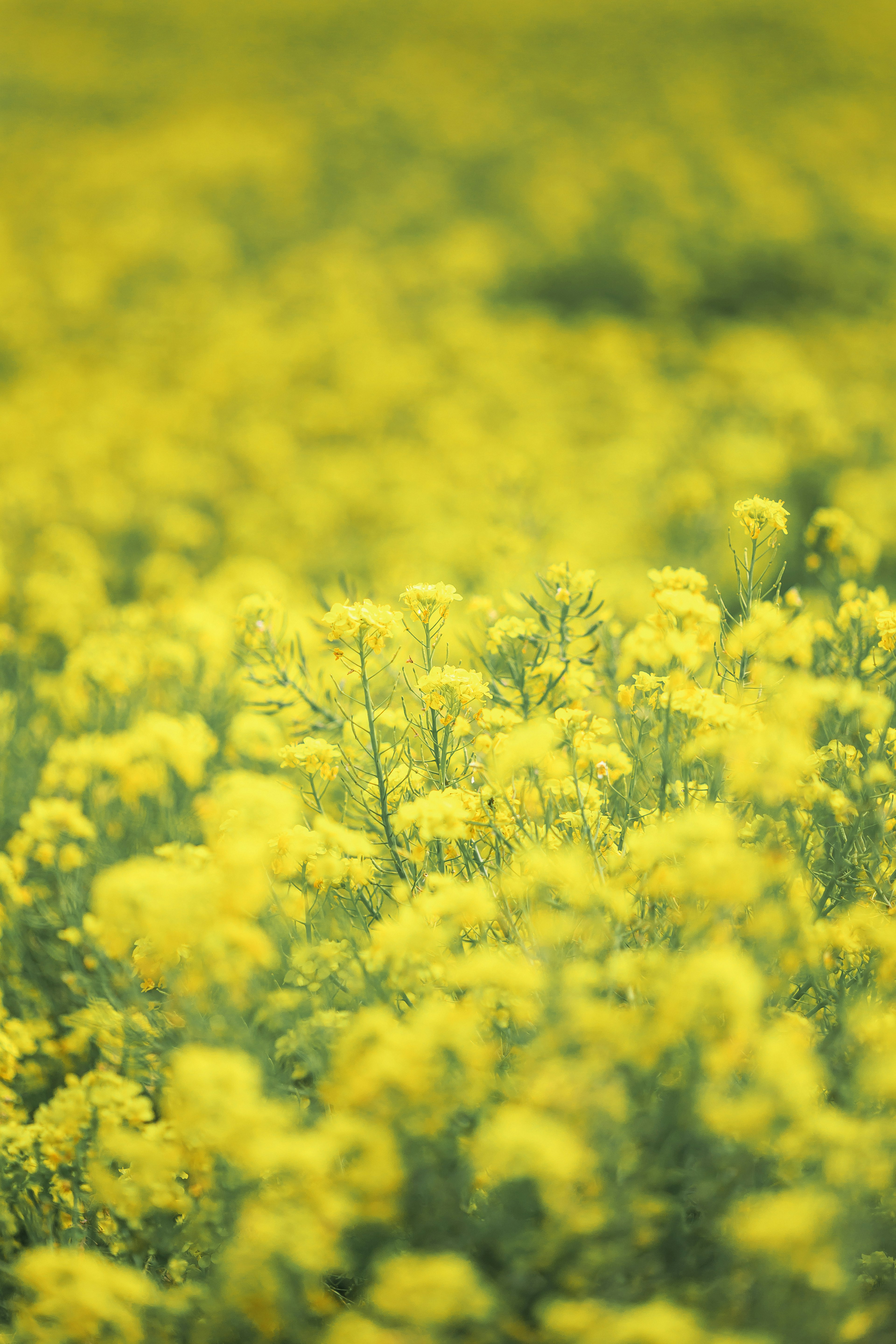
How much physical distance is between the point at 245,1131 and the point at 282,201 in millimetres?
16621

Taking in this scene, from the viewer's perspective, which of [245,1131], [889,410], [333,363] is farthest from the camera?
[333,363]

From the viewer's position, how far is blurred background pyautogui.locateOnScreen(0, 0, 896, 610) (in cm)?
730

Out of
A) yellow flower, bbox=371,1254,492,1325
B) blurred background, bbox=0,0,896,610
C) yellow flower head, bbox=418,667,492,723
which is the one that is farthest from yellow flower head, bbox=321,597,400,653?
blurred background, bbox=0,0,896,610

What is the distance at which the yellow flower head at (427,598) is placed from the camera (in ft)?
8.41

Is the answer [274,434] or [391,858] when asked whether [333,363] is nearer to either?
[274,434]

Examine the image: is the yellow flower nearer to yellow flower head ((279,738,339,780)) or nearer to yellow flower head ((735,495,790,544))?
yellow flower head ((279,738,339,780))

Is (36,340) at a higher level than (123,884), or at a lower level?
higher

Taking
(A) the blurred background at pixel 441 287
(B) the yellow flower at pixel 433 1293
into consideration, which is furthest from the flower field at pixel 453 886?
(A) the blurred background at pixel 441 287

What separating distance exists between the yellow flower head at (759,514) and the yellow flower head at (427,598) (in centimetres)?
95

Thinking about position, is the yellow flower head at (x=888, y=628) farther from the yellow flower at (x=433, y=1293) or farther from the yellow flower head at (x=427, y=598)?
the yellow flower at (x=433, y=1293)

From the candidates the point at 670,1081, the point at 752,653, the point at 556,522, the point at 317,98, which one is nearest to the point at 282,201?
the point at 317,98

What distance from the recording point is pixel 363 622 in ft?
7.91

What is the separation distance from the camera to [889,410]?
8039 mm

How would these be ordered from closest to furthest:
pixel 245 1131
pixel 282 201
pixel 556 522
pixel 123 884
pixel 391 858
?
1. pixel 245 1131
2. pixel 123 884
3. pixel 391 858
4. pixel 556 522
5. pixel 282 201
